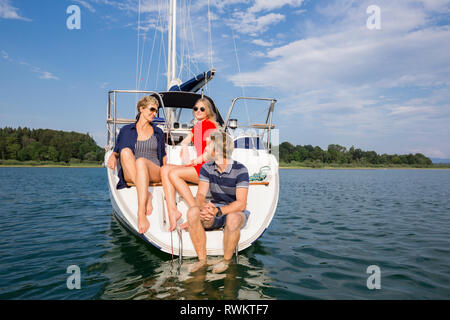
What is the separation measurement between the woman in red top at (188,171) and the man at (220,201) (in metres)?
Answer: 0.20

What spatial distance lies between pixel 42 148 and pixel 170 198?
75835mm

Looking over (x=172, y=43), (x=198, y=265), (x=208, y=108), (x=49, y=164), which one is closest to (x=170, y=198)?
(x=198, y=265)

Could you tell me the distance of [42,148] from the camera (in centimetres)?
6650

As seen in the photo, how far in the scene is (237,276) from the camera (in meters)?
3.14

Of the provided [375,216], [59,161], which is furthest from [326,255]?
[59,161]

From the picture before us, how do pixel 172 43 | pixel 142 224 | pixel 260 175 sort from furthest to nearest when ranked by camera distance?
1. pixel 172 43
2. pixel 260 175
3. pixel 142 224

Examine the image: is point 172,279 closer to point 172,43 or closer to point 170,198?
point 170,198

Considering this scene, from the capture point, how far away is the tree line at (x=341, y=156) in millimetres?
79375

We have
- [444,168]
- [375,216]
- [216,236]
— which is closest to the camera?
[216,236]

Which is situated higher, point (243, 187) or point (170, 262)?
point (243, 187)

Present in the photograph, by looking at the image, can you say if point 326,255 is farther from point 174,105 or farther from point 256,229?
point 174,105

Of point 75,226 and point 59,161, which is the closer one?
point 75,226
